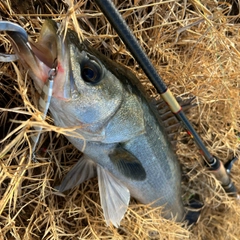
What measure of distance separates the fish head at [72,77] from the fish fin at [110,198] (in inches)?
14.0

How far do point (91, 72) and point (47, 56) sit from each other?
19 centimetres

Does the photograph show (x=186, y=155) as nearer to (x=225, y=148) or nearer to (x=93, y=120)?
(x=225, y=148)

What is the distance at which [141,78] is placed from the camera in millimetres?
1580

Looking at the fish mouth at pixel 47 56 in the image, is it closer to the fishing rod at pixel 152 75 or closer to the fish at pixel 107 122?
the fish at pixel 107 122

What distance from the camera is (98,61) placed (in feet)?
3.84

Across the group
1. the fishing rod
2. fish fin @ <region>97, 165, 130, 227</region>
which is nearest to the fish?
fish fin @ <region>97, 165, 130, 227</region>

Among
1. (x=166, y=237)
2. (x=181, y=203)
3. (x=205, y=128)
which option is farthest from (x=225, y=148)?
(x=166, y=237)

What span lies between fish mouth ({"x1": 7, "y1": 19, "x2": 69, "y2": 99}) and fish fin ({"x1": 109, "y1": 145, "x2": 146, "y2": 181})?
0.46 metres

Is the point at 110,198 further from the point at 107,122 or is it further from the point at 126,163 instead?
the point at 107,122

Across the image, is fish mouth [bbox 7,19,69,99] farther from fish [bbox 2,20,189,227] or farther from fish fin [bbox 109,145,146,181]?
fish fin [bbox 109,145,146,181]

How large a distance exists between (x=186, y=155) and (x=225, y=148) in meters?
0.29

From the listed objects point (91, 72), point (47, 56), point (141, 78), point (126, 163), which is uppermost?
point (47, 56)

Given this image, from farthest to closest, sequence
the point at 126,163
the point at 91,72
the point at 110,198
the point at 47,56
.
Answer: the point at 110,198 → the point at 126,163 → the point at 91,72 → the point at 47,56

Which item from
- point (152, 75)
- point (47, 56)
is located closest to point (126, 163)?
point (152, 75)
